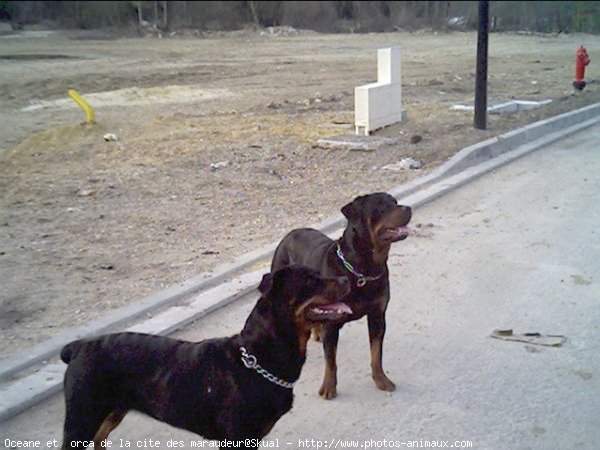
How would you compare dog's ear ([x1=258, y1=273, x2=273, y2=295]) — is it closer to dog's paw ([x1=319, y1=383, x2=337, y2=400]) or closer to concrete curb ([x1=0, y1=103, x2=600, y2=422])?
dog's paw ([x1=319, y1=383, x2=337, y2=400])

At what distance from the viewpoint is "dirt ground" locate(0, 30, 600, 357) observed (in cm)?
736

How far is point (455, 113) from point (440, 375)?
11.7m

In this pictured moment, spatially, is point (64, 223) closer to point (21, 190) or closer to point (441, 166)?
point (21, 190)

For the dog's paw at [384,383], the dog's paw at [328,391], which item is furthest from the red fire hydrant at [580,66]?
the dog's paw at [328,391]

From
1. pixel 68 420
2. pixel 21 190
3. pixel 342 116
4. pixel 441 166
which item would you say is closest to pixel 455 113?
pixel 342 116

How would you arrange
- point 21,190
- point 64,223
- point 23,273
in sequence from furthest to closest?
point 21,190, point 64,223, point 23,273

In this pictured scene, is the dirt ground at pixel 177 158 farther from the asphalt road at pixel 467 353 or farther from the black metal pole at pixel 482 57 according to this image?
the asphalt road at pixel 467 353

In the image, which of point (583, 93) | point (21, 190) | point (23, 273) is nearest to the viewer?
point (23, 273)

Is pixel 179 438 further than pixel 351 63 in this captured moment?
No

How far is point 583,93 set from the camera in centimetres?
1873

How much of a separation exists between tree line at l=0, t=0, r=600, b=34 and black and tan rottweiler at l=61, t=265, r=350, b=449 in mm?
36274

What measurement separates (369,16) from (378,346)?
143ft

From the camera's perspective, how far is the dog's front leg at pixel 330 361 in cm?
484

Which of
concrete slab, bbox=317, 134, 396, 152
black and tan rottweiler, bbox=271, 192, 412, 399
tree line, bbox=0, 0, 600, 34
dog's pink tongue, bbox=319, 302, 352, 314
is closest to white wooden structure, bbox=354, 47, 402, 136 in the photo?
concrete slab, bbox=317, 134, 396, 152
